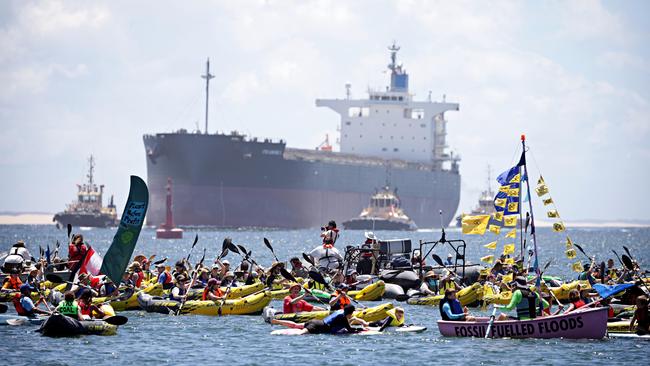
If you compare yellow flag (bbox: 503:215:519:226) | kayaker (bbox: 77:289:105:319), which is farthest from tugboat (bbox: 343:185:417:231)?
kayaker (bbox: 77:289:105:319)

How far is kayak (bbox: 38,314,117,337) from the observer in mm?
22578

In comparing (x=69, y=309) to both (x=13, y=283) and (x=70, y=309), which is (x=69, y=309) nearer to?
(x=70, y=309)

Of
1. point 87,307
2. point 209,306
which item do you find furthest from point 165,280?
point 87,307

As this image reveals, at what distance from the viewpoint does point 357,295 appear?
30.5 metres

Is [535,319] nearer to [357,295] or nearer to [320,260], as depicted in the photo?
[357,295]

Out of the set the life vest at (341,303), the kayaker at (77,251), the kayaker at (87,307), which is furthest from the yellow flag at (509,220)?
the kayaker at (77,251)

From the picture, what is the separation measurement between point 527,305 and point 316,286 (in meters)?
8.37

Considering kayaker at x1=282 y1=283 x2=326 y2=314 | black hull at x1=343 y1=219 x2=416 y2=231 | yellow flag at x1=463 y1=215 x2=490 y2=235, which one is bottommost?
kayaker at x1=282 y1=283 x2=326 y2=314

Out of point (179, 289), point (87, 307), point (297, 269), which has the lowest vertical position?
point (87, 307)

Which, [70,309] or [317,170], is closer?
[70,309]

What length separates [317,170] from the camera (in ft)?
358

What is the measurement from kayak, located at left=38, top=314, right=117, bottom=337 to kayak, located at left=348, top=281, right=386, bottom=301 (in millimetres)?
8729

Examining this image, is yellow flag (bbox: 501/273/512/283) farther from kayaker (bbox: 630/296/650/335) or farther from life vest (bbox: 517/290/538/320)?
kayaker (bbox: 630/296/650/335)

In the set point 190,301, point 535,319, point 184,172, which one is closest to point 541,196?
point 535,319
